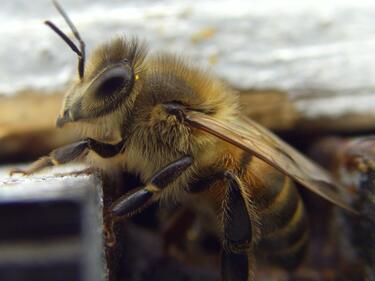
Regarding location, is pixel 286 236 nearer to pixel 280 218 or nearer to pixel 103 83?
pixel 280 218

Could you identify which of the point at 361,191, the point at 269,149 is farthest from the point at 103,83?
the point at 361,191

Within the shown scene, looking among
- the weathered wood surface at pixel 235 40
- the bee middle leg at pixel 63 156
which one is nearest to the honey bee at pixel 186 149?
the bee middle leg at pixel 63 156

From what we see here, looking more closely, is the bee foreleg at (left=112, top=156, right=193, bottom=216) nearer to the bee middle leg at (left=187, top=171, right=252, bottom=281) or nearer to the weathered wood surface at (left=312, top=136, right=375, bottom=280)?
the bee middle leg at (left=187, top=171, right=252, bottom=281)

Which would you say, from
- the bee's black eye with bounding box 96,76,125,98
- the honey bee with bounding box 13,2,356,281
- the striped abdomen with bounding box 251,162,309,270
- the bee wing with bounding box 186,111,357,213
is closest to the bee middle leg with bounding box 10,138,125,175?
the honey bee with bounding box 13,2,356,281

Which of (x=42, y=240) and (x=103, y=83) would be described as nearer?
(x=103, y=83)

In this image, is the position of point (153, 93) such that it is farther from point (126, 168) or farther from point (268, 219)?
point (268, 219)

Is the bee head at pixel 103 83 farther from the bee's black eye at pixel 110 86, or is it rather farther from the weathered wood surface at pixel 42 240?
the weathered wood surface at pixel 42 240
